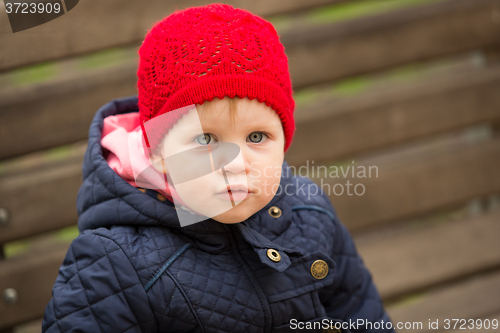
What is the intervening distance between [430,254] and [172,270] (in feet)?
3.73

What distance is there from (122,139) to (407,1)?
3.68 ft

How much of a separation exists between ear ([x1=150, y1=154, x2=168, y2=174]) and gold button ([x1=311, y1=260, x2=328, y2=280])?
0.37 m

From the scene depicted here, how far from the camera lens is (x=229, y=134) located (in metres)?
0.84

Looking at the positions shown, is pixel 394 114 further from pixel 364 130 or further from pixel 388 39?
pixel 388 39

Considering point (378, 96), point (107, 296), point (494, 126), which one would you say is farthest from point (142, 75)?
point (494, 126)

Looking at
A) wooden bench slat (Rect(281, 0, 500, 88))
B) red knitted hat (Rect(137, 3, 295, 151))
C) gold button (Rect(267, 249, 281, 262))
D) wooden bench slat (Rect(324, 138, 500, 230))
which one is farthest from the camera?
wooden bench slat (Rect(324, 138, 500, 230))

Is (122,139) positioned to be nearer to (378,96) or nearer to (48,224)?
(48,224)

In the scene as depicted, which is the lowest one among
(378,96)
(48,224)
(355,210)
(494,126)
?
(355,210)

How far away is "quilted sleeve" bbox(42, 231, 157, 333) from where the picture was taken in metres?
0.85

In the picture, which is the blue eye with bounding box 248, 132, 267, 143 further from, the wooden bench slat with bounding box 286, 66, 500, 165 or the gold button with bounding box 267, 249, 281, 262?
the wooden bench slat with bounding box 286, 66, 500, 165

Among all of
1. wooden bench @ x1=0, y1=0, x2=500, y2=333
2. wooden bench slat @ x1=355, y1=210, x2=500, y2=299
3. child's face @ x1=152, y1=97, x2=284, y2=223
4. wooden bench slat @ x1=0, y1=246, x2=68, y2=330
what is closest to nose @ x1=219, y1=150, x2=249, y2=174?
child's face @ x1=152, y1=97, x2=284, y2=223

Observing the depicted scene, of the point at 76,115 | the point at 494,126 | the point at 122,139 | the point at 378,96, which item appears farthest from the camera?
the point at 494,126

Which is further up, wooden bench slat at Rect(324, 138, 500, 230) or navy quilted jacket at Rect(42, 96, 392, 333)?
navy quilted jacket at Rect(42, 96, 392, 333)

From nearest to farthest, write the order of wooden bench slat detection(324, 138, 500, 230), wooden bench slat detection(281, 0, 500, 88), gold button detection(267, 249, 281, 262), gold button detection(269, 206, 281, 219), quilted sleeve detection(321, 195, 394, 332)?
gold button detection(267, 249, 281, 262)
gold button detection(269, 206, 281, 219)
quilted sleeve detection(321, 195, 394, 332)
wooden bench slat detection(281, 0, 500, 88)
wooden bench slat detection(324, 138, 500, 230)
